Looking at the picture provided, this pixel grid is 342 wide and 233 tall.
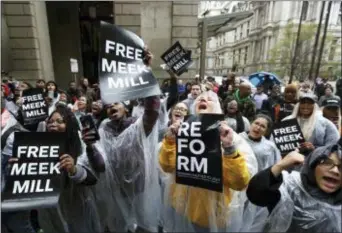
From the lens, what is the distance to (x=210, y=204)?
1.97 meters

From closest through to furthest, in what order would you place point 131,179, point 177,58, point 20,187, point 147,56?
point 20,187 → point 147,56 → point 131,179 → point 177,58

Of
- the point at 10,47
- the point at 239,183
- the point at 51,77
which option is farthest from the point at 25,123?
the point at 51,77

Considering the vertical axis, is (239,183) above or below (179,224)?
above

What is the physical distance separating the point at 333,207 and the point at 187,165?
2.88 ft

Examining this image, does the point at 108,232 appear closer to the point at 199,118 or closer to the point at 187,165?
the point at 187,165

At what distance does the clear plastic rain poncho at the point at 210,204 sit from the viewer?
77.5 inches

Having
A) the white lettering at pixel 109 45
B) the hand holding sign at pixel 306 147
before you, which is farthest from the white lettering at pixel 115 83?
the hand holding sign at pixel 306 147

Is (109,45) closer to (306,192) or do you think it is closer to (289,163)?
(289,163)

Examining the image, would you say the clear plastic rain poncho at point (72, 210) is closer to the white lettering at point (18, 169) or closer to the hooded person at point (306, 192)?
the white lettering at point (18, 169)

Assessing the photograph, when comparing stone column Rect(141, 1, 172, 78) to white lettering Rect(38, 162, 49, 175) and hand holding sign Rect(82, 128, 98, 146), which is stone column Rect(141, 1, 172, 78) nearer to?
hand holding sign Rect(82, 128, 98, 146)

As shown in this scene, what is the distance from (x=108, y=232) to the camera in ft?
9.28

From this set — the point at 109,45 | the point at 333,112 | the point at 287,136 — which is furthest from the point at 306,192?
the point at 333,112

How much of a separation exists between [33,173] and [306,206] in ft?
5.78

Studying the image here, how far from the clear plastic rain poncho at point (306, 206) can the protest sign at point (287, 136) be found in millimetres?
1015
